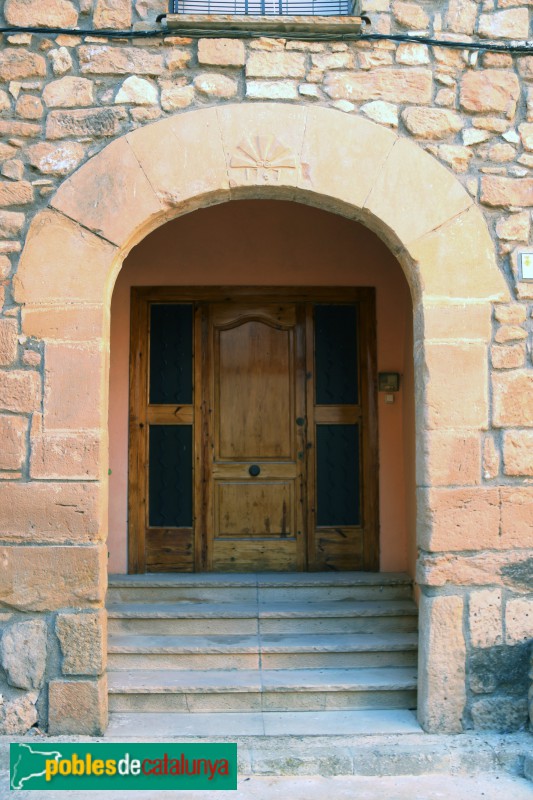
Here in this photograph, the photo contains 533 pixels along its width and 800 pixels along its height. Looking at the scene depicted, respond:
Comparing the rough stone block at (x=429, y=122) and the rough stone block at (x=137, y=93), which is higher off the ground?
the rough stone block at (x=137, y=93)

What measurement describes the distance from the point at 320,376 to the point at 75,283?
7.03ft

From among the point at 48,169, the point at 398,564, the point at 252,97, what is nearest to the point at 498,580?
the point at 398,564

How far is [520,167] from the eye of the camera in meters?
3.58

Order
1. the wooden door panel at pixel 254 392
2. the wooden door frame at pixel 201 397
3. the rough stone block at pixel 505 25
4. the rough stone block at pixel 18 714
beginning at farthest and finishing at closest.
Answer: the wooden door panel at pixel 254 392, the wooden door frame at pixel 201 397, the rough stone block at pixel 505 25, the rough stone block at pixel 18 714

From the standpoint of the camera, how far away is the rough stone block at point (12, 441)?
340cm

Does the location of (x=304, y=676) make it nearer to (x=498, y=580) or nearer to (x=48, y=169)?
(x=498, y=580)

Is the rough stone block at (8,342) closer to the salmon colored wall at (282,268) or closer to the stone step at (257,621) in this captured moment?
the salmon colored wall at (282,268)

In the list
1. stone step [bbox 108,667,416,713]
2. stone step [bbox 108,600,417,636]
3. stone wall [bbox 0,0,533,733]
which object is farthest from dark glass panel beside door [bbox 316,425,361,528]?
stone wall [bbox 0,0,533,733]

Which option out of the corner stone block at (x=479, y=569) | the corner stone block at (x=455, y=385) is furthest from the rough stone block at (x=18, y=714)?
the corner stone block at (x=455, y=385)

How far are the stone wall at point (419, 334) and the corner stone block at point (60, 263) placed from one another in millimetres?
64

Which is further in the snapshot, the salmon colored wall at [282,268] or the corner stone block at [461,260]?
the salmon colored wall at [282,268]

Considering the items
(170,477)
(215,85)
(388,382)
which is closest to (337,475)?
(388,382)

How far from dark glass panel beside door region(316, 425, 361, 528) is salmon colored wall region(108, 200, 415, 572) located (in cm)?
19

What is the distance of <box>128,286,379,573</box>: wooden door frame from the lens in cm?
498
